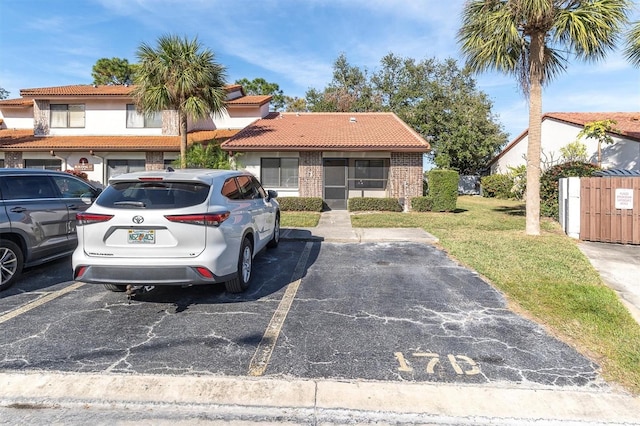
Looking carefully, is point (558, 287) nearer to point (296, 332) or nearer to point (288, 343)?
point (296, 332)

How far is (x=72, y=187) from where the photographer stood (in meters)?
6.62

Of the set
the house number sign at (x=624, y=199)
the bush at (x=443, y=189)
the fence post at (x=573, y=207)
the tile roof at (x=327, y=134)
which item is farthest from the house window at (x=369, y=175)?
the house number sign at (x=624, y=199)

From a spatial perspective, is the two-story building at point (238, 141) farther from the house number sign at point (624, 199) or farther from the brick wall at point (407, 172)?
the house number sign at point (624, 199)

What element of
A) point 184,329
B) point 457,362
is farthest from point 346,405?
point 184,329

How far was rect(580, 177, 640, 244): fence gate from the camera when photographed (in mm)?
8984

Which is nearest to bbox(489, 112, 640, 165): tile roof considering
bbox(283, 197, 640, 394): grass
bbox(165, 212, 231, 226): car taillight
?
bbox(283, 197, 640, 394): grass

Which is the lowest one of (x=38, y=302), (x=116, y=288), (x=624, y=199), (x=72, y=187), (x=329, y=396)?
(x=329, y=396)

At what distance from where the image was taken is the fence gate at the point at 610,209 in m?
8.98

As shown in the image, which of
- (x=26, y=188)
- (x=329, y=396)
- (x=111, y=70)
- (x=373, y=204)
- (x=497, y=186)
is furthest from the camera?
(x=111, y=70)

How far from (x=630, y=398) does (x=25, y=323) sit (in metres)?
5.68

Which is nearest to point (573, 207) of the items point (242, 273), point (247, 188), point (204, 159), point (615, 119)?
point (247, 188)

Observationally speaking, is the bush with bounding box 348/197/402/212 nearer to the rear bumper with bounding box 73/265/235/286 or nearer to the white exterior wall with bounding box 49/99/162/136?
the white exterior wall with bounding box 49/99/162/136

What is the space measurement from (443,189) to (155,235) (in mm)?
13346

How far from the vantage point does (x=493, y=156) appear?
1289 inches
